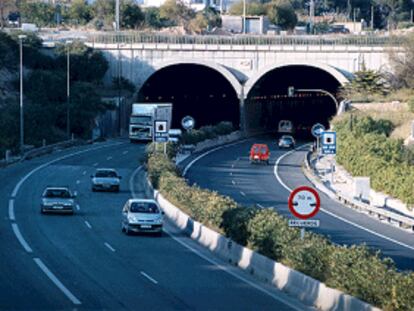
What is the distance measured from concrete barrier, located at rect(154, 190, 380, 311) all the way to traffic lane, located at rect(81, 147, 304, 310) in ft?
2.25

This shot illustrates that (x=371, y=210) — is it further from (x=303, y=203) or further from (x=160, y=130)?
(x=303, y=203)

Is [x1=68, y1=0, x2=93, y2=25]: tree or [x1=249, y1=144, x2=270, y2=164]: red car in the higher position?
[x1=68, y1=0, x2=93, y2=25]: tree

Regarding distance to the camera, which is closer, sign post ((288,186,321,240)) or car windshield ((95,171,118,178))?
sign post ((288,186,321,240))

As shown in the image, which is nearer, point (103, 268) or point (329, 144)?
point (103, 268)

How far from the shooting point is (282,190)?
2479 inches

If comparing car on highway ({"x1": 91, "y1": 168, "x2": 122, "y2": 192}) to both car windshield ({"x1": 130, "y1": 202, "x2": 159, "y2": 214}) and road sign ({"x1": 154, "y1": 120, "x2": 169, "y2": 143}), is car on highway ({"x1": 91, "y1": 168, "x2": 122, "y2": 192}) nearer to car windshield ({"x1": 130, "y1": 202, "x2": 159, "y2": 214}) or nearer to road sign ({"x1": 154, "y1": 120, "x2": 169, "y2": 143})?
road sign ({"x1": 154, "y1": 120, "x2": 169, "y2": 143})

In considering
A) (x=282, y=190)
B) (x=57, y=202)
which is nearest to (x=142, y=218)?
(x=57, y=202)

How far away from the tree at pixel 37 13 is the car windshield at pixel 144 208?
140 meters

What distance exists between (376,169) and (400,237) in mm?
20189

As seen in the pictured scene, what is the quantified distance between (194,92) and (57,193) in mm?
75189

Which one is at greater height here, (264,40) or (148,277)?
(264,40)

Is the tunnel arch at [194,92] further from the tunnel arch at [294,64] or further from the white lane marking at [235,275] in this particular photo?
the white lane marking at [235,275]

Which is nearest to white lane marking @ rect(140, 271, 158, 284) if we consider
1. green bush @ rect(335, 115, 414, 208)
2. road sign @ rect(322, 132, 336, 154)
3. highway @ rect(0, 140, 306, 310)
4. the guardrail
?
highway @ rect(0, 140, 306, 310)

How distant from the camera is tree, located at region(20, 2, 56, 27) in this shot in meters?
180
